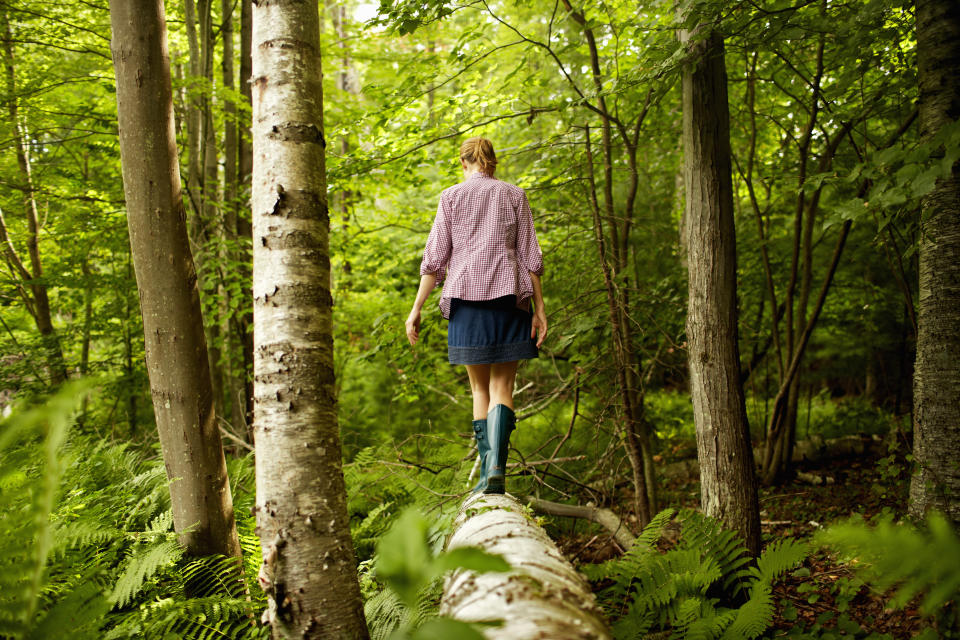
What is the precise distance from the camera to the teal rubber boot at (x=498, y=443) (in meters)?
3.29

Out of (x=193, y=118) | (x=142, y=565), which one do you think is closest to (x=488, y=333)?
(x=142, y=565)

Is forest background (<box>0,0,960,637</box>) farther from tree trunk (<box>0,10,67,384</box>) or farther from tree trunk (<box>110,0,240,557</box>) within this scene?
tree trunk (<box>110,0,240,557</box>)

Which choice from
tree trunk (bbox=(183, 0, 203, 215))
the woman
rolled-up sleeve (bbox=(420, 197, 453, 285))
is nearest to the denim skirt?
the woman

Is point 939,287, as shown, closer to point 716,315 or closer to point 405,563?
point 716,315

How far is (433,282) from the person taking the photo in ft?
11.8

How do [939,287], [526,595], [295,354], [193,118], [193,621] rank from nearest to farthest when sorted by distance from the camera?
[526,595], [295,354], [193,621], [939,287], [193,118]

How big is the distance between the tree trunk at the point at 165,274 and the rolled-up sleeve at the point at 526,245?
2079 millimetres

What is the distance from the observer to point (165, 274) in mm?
2945

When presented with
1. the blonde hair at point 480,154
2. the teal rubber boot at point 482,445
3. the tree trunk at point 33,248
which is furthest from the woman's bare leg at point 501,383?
the tree trunk at point 33,248

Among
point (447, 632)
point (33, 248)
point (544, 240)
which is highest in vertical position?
point (33, 248)

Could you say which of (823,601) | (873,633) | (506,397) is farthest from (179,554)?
(823,601)

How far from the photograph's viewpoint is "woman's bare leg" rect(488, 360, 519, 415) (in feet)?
11.4

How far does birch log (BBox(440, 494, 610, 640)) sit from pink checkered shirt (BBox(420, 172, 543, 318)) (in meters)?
1.53

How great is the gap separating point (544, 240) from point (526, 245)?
2709 mm
